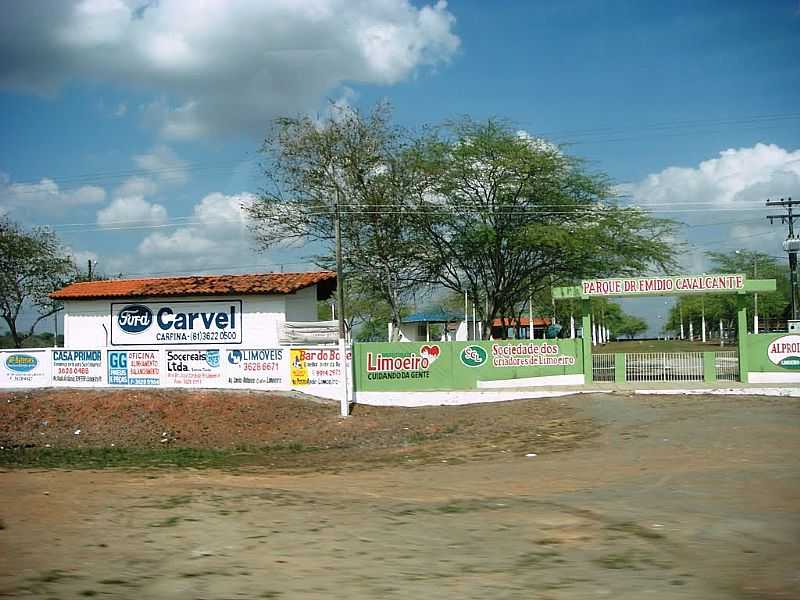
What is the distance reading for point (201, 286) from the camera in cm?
3181

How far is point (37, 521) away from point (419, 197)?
2689 centimetres

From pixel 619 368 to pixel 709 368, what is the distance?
318 centimetres

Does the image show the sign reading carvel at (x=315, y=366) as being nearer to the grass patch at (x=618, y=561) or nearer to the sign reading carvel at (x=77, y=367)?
the sign reading carvel at (x=77, y=367)

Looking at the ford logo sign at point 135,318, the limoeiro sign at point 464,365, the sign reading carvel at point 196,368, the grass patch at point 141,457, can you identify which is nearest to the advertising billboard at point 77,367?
the sign reading carvel at point 196,368

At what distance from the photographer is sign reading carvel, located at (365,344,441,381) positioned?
27.7 metres

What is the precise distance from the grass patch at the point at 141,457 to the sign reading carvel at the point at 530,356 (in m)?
9.33

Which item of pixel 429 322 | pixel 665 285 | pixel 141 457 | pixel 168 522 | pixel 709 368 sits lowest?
pixel 141 457

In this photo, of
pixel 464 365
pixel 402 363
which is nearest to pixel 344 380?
pixel 402 363

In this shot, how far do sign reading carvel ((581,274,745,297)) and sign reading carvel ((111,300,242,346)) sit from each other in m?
13.7

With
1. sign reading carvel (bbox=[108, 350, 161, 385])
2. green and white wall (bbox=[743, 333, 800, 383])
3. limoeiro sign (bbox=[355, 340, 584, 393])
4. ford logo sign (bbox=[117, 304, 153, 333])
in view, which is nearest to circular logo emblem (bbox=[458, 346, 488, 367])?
limoeiro sign (bbox=[355, 340, 584, 393])

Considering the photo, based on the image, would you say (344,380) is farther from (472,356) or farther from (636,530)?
(636,530)

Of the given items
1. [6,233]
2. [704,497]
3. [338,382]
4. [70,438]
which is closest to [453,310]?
[6,233]

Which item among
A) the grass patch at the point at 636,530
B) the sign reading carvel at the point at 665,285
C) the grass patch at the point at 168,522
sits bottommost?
the grass patch at the point at 636,530

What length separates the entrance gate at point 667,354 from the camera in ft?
91.3
